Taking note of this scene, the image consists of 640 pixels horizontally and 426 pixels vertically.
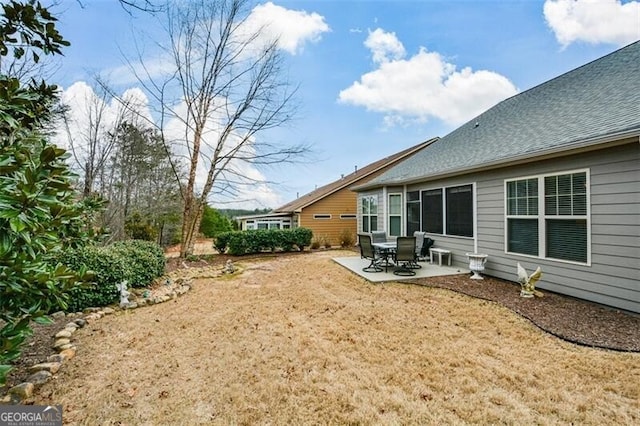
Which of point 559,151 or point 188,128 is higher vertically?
point 188,128

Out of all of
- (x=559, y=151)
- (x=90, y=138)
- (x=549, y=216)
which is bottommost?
(x=549, y=216)

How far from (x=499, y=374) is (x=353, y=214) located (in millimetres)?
15654

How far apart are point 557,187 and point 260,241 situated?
1066 cm

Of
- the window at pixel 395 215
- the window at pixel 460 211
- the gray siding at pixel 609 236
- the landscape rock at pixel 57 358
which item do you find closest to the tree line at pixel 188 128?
the window at pixel 395 215

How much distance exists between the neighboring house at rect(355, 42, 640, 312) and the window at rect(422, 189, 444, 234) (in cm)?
3

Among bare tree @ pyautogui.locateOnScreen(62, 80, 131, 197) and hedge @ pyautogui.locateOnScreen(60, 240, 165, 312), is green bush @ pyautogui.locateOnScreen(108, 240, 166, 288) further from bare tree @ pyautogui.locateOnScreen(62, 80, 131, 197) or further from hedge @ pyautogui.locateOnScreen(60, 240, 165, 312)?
bare tree @ pyautogui.locateOnScreen(62, 80, 131, 197)

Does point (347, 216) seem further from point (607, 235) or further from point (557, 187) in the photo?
point (607, 235)

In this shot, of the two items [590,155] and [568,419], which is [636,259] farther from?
[568,419]

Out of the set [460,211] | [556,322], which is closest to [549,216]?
[556,322]

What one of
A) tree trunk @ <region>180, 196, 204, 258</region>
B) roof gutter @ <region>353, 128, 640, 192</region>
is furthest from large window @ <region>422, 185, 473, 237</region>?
tree trunk @ <region>180, 196, 204, 258</region>

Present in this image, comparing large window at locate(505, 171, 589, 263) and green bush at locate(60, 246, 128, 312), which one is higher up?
large window at locate(505, 171, 589, 263)

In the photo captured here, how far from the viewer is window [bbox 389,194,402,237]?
1147 cm

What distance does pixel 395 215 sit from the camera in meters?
11.6

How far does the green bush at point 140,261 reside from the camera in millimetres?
6485
